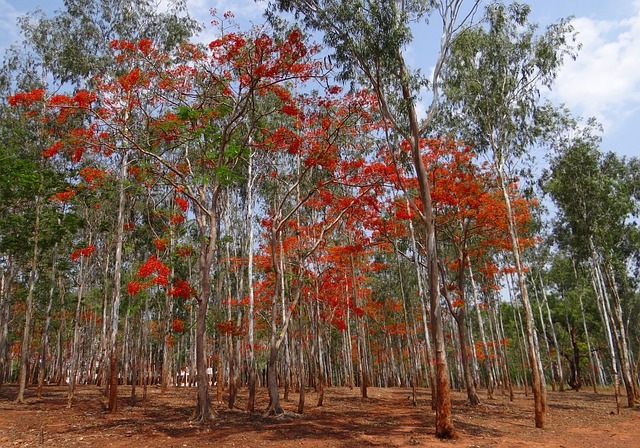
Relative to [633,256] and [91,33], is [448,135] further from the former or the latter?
[633,256]

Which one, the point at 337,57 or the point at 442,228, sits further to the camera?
the point at 442,228

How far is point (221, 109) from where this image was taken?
12.8 meters

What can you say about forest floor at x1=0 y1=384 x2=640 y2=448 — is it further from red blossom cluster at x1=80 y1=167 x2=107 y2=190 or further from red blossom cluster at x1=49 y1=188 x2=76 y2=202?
red blossom cluster at x1=80 y1=167 x2=107 y2=190

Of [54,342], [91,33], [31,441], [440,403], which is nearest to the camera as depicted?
[31,441]

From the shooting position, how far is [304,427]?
448 inches

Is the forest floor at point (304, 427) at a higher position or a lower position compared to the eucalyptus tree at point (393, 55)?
lower

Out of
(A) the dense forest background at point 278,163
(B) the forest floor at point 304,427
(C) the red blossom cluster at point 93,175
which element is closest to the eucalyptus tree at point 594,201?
(A) the dense forest background at point 278,163

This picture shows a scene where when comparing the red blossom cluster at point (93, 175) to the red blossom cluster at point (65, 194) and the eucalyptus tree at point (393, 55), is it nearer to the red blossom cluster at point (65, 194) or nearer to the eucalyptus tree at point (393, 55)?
the red blossom cluster at point (65, 194)

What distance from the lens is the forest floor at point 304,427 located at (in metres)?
9.40

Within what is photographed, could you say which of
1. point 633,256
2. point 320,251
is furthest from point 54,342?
point 633,256

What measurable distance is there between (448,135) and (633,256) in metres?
16.5

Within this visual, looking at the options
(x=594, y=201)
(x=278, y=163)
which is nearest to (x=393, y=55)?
(x=278, y=163)

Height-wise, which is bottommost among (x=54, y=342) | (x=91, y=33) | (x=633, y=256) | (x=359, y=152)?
(x=54, y=342)

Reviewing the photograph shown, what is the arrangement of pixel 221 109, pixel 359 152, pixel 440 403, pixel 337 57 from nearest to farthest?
pixel 440 403 → pixel 337 57 → pixel 221 109 → pixel 359 152
